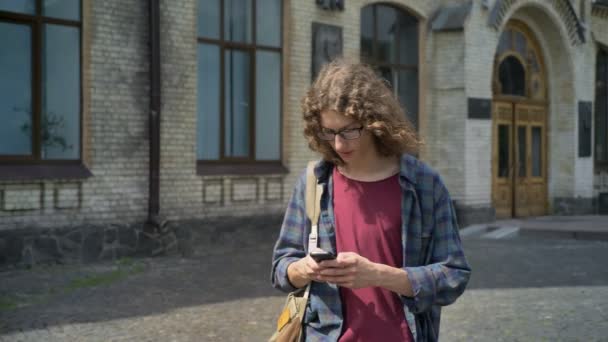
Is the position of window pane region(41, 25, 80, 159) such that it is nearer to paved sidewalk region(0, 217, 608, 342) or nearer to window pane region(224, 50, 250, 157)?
paved sidewalk region(0, 217, 608, 342)

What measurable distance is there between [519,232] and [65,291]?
9496mm

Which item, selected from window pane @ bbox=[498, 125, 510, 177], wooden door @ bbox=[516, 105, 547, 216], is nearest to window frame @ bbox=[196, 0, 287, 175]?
window pane @ bbox=[498, 125, 510, 177]

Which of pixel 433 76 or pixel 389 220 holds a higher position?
pixel 433 76

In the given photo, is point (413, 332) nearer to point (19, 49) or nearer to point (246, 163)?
point (19, 49)

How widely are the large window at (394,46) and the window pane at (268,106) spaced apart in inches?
85.5

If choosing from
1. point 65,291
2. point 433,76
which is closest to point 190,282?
point 65,291

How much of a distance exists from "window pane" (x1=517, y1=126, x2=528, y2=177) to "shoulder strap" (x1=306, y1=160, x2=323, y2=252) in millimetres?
16017

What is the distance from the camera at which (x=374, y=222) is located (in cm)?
259

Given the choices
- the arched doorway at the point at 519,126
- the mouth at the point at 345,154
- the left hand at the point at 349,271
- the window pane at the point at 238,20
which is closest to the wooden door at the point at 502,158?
the arched doorway at the point at 519,126

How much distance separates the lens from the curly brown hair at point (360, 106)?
8.42 ft

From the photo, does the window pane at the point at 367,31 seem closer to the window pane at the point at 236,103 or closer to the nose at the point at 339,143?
the window pane at the point at 236,103

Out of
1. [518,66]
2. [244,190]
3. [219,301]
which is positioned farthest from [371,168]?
[518,66]

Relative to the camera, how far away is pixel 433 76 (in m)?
15.9

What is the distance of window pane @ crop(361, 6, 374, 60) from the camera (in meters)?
14.7
